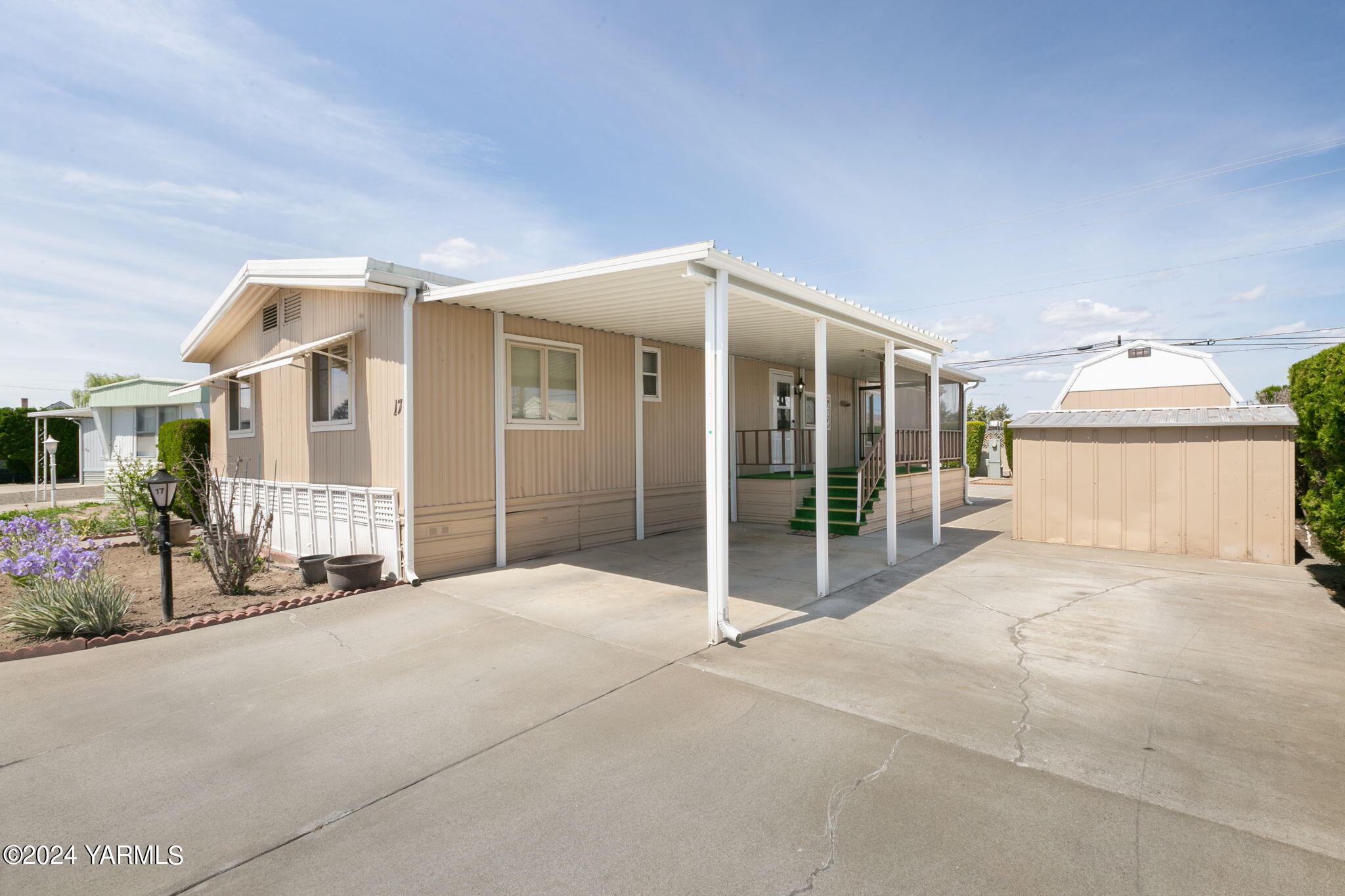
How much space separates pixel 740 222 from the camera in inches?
587

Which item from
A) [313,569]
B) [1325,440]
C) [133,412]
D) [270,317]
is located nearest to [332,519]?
[313,569]

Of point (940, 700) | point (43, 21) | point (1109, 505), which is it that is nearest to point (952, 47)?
point (1109, 505)

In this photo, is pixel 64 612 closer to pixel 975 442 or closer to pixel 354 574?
pixel 354 574

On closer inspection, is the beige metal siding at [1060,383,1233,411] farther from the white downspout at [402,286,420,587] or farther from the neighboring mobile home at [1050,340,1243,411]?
the white downspout at [402,286,420,587]

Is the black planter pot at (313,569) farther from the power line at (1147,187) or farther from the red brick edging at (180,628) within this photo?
the power line at (1147,187)

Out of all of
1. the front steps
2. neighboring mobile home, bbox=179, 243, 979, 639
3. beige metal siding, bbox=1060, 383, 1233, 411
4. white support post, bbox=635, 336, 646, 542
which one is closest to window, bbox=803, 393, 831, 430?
neighboring mobile home, bbox=179, 243, 979, 639

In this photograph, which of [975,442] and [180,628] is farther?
[975,442]

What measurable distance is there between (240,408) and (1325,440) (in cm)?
1457

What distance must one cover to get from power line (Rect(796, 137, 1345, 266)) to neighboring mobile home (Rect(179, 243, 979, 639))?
32.0 ft

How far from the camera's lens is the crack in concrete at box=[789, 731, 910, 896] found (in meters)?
2.04

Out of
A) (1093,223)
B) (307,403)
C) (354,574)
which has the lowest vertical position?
(354,574)

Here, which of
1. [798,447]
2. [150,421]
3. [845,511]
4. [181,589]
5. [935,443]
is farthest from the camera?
[150,421]

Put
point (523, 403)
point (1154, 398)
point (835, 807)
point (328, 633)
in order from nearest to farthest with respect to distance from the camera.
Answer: point (835, 807) → point (328, 633) → point (523, 403) → point (1154, 398)

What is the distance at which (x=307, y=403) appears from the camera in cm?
805
